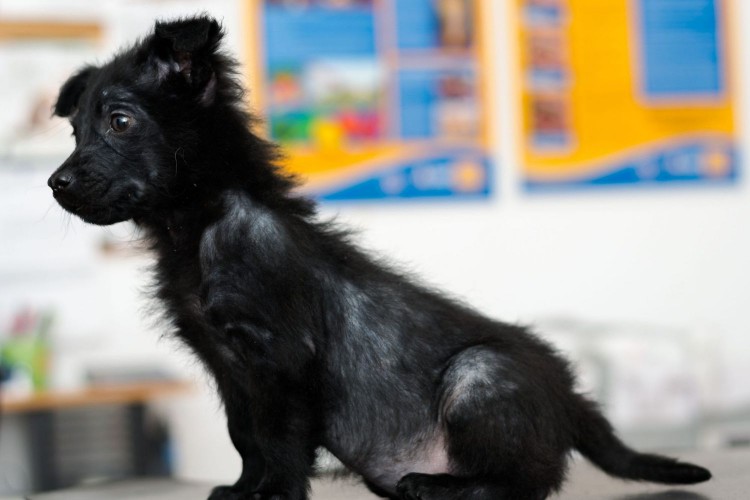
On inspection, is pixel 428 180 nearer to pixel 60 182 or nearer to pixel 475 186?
pixel 475 186

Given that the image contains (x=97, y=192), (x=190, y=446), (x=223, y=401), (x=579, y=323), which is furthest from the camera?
(x=579, y=323)

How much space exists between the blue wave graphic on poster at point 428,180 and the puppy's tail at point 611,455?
213cm

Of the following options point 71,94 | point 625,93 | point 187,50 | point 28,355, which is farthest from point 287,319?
point 625,93

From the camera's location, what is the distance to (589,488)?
168 cm

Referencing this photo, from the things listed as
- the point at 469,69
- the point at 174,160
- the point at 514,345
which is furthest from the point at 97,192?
the point at 469,69

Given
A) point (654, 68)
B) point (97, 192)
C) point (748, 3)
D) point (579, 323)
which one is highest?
point (748, 3)

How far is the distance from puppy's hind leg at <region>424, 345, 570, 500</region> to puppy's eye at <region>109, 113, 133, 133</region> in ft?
1.81

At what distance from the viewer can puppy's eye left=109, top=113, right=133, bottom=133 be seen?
133 cm

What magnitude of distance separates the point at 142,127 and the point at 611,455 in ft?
2.79

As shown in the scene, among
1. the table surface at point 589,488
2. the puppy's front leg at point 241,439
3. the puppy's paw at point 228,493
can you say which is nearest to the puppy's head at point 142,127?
the puppy's front leg at point 241,439

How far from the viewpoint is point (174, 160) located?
1330mm

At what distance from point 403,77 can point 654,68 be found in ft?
3.29

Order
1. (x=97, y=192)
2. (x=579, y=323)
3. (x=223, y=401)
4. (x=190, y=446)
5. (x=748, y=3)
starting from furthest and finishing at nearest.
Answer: (x=748, y=3), (x=579, y=323), (x=190, y=446), (x=223, y=401), (x=97, y=192)

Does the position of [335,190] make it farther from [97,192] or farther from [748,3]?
[97,192]
